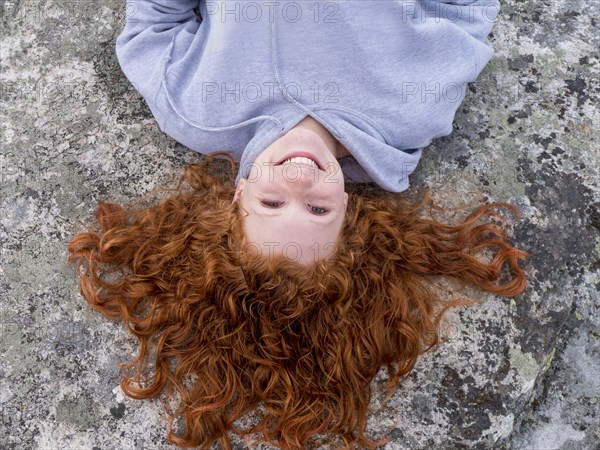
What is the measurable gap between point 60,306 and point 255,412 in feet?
3.14

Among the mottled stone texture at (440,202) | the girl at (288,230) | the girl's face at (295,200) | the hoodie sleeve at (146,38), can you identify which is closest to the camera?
the girl's face at (295,200)

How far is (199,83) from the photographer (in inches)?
113

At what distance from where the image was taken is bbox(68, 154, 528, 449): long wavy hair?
2.63m

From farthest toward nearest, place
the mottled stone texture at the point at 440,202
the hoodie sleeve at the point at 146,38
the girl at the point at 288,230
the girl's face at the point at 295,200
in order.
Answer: the hoodie sleeve at the point at 146,38
the mottled stone texture at the point at 440,202
the girl at the point at 288,230
the girl's face at the point at 295,200

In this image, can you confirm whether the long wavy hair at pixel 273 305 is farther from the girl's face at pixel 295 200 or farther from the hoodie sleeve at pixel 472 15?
the hoodie sleeve at pixel 472 15

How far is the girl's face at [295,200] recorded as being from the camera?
2447mm

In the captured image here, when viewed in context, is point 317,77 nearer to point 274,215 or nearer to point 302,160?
point 302,160

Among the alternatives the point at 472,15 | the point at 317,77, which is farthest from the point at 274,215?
the point at 472,15

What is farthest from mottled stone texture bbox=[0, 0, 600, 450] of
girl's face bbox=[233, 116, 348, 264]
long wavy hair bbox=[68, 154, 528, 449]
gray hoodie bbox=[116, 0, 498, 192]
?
girl's face bbox=[233, 116, 348, 264]

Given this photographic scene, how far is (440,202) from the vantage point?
3021 millimetres

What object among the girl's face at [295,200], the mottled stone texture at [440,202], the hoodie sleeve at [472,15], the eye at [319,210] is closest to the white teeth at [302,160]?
the girl's face at [295,200]

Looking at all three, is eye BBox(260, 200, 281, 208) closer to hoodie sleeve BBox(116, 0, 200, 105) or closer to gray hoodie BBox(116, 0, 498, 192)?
gray hoodie BBox(116, 0, 498, 192)

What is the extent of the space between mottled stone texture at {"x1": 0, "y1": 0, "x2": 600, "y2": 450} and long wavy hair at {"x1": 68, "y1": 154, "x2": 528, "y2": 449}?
116mm

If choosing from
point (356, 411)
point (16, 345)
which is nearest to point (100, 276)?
point (16, 345)
